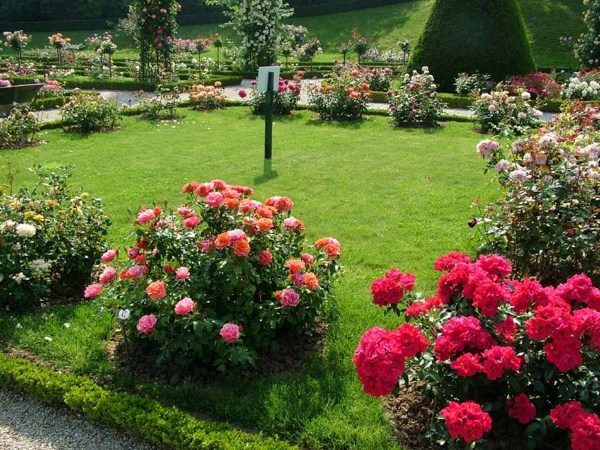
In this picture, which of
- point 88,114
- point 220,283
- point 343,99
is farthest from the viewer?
point 343,99

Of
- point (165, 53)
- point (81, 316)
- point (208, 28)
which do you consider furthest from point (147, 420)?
point (208, 28)

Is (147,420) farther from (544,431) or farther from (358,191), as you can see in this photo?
(358,191)

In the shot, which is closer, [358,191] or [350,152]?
[358,191]

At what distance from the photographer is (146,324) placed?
132 inches

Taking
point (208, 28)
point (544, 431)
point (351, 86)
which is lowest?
point (544, 431)

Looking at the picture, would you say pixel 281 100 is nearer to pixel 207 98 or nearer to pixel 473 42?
pixel 207 98

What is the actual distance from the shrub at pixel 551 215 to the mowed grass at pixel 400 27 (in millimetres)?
19741

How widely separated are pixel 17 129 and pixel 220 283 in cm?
812

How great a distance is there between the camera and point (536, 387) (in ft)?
8.80

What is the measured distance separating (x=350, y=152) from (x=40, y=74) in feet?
48.5

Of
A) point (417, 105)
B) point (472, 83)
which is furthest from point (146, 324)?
point (472, 83)

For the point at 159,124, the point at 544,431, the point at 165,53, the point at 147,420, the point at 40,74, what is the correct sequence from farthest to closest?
the point at 40,74 < the point at 165,53 < the point at 159,124 < the point at 147,420 < the point at 544,431

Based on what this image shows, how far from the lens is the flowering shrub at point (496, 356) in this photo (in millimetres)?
2512

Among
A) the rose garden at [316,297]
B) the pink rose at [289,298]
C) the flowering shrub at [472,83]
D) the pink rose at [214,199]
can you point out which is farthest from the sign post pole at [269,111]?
the flowering shrub at [472,83]
